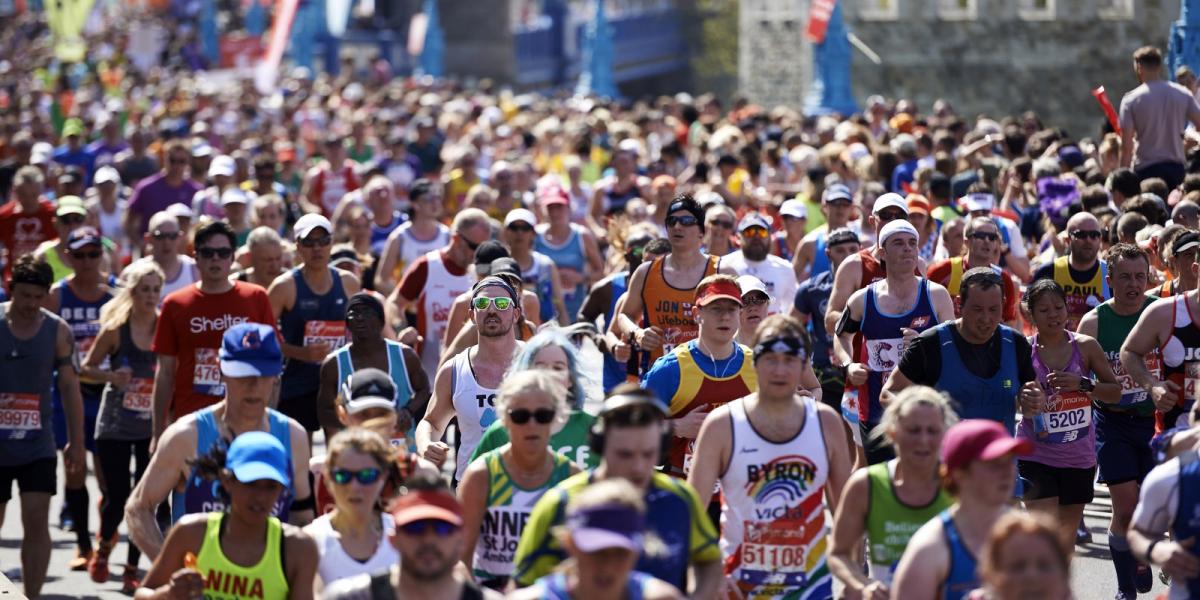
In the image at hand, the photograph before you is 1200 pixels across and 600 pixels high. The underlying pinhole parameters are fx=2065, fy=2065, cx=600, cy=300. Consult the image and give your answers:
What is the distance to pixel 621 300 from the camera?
1059cm

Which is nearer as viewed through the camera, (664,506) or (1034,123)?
(664,506)

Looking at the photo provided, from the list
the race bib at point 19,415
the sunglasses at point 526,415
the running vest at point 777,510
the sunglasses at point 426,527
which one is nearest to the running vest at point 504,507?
the sunglasses at point 526,415

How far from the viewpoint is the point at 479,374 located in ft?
28.4

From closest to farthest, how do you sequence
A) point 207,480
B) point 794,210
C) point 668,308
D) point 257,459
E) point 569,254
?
point 257,459 < point 207,480 < point 668,308 < point 794,210 < point 569,254

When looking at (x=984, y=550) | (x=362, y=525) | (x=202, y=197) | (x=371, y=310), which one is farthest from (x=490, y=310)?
(x=202, y=197)

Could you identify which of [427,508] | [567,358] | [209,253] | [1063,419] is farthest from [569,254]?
[427,508]

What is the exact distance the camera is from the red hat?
834 cm

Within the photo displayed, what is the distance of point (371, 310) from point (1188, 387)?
365 cm

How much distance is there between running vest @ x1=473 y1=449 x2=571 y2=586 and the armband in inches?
119

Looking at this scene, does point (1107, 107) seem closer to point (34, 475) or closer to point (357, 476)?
point (34, 475)

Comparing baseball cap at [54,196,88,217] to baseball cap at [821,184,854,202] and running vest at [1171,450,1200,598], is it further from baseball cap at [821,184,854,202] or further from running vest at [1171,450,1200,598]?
running vest at [1171,450,1200,598]

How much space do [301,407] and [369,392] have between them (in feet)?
12.3

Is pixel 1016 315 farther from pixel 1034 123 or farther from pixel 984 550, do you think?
pixel 1034 123

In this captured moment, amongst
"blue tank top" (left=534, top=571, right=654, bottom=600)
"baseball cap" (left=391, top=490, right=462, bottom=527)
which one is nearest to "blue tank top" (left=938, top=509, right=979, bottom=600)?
"blue tank top" (left=534, top=571, right=654, bottom=600)
